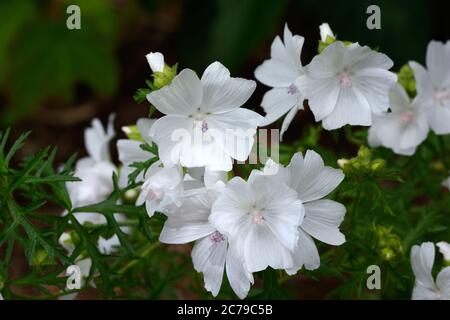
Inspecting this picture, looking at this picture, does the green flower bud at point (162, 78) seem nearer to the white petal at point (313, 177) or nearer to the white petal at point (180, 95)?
the white petal at point (180, 95)

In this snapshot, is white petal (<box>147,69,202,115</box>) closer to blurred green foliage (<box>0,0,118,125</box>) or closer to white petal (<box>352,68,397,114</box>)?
white petal (<box>352,68,397,114</box>)

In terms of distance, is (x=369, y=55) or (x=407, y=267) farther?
(x=407, y=267)

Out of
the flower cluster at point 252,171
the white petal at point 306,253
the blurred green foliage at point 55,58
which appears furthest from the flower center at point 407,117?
the blurred green foliage at point 55,58

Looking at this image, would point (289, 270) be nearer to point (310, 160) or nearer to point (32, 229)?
point (310, 160)

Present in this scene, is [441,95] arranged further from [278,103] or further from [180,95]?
[180,95]
